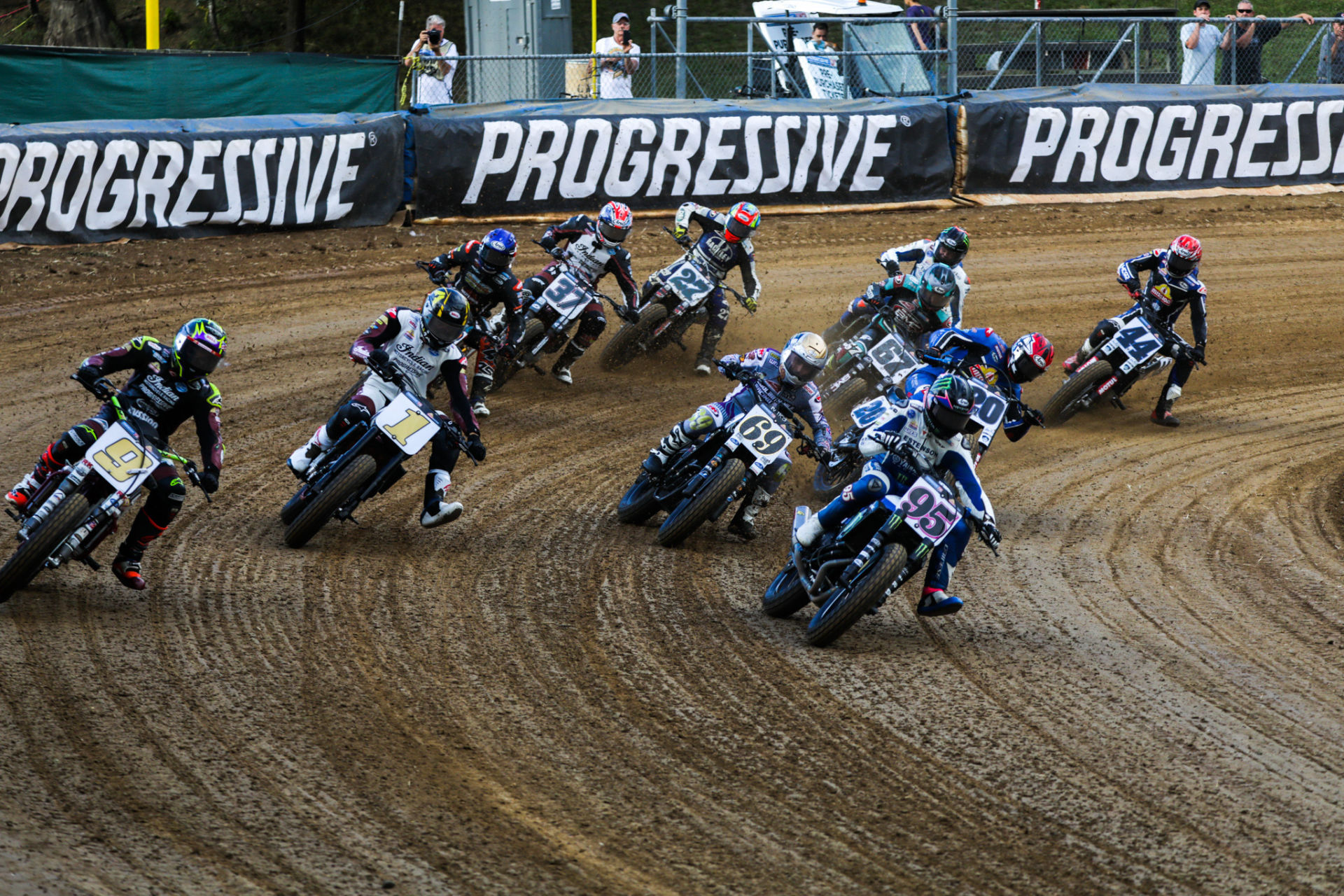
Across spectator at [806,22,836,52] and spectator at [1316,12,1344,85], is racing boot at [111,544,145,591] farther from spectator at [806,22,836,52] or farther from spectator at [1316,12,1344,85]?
spectator at [1316,12,1344,85]

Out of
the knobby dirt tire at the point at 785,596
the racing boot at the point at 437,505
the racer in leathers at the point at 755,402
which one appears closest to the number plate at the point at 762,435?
the racer in leathers at the point at 755,402

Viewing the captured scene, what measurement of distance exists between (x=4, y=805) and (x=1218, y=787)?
5.74m

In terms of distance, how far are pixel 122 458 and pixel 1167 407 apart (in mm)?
10742

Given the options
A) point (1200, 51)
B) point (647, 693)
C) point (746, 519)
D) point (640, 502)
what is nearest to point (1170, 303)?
point (746, 519)

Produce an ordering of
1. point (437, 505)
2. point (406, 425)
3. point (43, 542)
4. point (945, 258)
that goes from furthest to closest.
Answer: point (945, 258)
point (437, 505)
point (406, 425)
point (43, 542)

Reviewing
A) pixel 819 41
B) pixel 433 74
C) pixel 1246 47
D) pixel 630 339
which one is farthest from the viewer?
pixel 819 41

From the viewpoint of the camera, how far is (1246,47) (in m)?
22.7

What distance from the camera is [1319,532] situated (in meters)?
11.1

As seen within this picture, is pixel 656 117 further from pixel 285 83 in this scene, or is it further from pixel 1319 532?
pixel 1319 532

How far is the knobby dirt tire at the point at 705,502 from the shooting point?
963 cm

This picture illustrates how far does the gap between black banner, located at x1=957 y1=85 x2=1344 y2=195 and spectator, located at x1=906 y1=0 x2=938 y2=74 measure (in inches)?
53.8

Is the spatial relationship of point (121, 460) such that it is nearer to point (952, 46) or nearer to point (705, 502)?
point (705, 502)

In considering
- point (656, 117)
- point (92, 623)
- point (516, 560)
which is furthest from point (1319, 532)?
point (656, 117)

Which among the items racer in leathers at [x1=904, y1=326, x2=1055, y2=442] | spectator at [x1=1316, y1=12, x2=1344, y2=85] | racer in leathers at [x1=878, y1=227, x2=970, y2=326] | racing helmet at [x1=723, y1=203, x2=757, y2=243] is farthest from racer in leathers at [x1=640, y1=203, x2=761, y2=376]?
spectator at [x1=1316, y1=12, x2=1344, y2=85]
